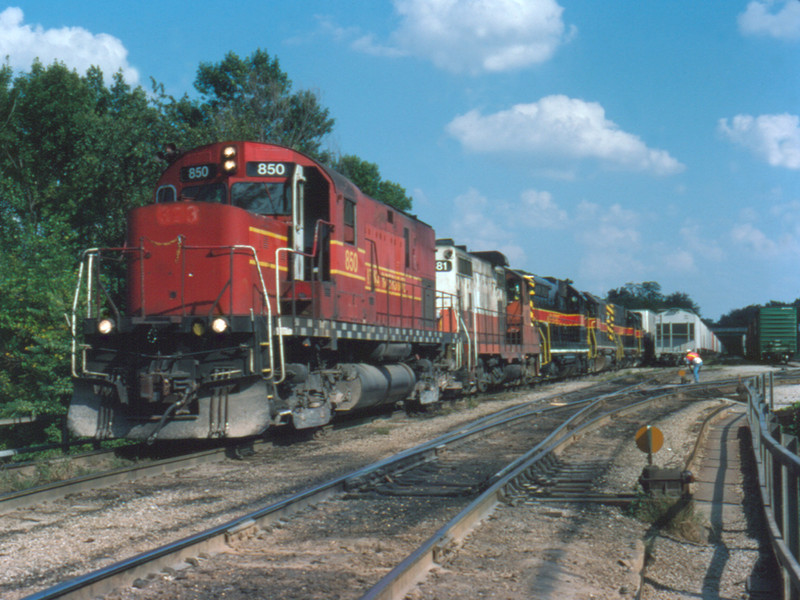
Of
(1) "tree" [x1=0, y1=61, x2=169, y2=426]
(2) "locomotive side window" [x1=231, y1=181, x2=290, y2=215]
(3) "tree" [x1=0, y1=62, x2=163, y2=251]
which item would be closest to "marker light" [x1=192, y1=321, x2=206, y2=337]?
(2) "locomotive side window" [x1=231, y1=181, x2=290, y2=215]

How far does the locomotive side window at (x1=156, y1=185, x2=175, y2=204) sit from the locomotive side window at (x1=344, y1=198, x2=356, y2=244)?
2.47m

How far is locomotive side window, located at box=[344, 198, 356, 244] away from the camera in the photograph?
1157cm

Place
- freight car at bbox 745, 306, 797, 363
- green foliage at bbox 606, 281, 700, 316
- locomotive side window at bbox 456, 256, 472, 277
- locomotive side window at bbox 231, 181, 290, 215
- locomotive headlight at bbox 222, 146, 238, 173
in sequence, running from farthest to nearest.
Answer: green foliage at bbox 606, 281, 700, 316, freight car at bbox 745, 306, 797, 363, locomotive side window at bbox 456, 256, 472, 277, locomotive side window at bbox 231, 181, 290, 215, locomotive headlight at bbox 222, 146, 238, 173

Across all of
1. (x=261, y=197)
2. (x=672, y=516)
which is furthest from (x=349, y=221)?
(x=672, y=516)

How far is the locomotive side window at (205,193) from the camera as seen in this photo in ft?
34.4

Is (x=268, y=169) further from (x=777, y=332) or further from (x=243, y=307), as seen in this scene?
(x=777, y=332)

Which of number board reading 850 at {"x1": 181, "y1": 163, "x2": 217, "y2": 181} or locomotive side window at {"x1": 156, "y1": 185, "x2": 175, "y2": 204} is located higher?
number board reading 850 at {"x1": 181, "y1": 163, "x2": 217, "y2": 181}

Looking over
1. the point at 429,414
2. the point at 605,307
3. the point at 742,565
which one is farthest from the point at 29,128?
the point at 742,565

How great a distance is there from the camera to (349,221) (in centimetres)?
1174

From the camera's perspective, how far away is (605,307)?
37656 millimetres

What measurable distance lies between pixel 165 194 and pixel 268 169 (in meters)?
1.58

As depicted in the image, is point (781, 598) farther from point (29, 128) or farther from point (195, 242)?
point (29, 128)

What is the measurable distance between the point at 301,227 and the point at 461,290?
8556mm

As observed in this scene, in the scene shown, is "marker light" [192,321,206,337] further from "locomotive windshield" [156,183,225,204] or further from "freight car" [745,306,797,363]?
"freight car" [745,306,797,363]
